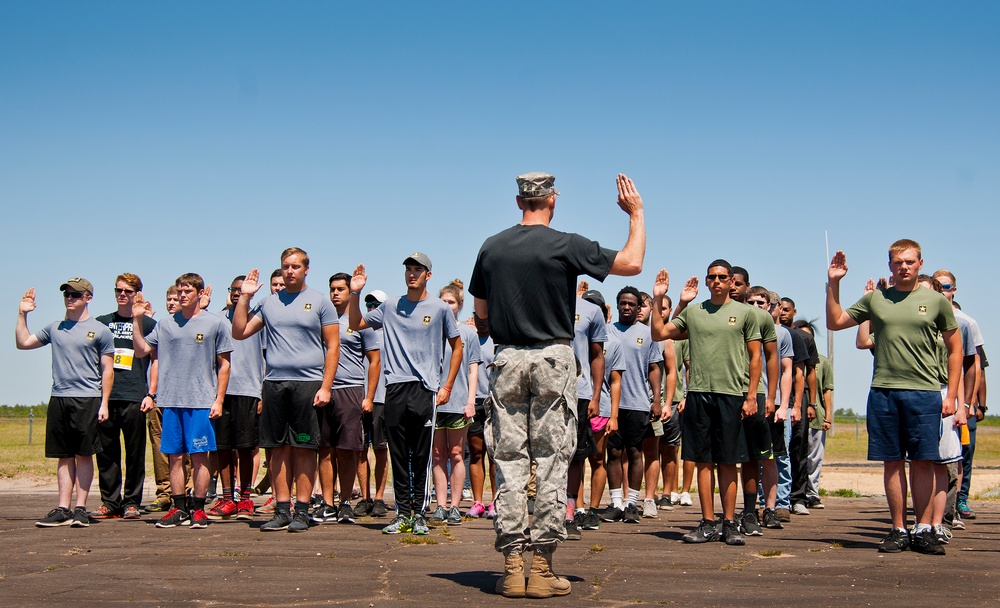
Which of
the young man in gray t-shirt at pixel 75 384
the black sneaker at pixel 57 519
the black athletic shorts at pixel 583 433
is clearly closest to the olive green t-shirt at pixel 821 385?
the black athletic shorts at pixel 583 433

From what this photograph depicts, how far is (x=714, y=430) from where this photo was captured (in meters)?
8.70

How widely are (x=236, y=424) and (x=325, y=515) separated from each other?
142 cm

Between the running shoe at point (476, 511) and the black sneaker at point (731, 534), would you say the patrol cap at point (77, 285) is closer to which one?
the running shoe at point (476, 511)

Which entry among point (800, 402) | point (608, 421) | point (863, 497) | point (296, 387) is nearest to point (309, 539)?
point (296, 387)

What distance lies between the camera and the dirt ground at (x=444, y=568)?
19.0ft

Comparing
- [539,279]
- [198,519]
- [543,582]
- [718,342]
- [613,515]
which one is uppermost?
[539,279]

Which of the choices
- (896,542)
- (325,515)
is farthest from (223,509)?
(896,542)

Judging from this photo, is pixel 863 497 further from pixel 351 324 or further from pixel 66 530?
pixel 66 530

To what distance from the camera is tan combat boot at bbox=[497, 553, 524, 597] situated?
5.85 metres

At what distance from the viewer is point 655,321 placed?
8.52 metres

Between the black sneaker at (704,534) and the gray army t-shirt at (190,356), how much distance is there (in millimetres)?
4545

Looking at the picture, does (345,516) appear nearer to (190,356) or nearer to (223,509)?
(223,509)

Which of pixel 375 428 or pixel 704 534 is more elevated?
pixel 375 428

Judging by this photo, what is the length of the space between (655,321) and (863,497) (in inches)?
305
